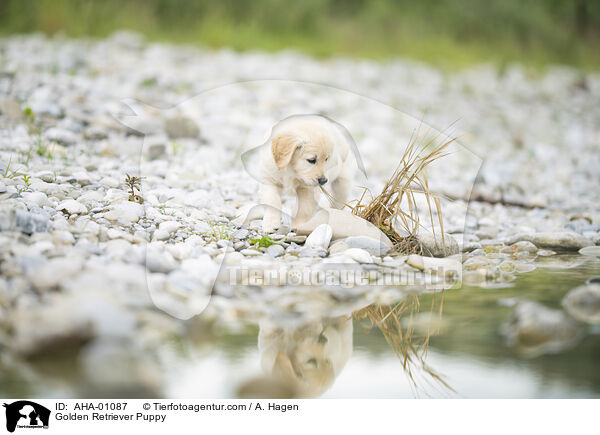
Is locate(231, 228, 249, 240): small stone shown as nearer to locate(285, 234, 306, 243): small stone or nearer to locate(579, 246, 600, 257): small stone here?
locate(285, 234, 306, 243): small stone

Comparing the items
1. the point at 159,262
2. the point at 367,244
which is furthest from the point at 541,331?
the point at 159,262

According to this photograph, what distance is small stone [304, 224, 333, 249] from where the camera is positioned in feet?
8.30

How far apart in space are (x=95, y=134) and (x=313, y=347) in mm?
2562

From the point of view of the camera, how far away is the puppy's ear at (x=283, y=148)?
2.43 m

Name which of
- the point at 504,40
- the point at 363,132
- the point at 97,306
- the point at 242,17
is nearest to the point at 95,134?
the point at 363,132

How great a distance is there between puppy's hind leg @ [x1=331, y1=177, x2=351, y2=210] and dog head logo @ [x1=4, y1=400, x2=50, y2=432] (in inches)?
61.7

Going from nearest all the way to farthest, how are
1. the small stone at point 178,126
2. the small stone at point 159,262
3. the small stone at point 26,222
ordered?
the small stone at point 159,262
the small stone at point 26,222
the small stone at point 178,126

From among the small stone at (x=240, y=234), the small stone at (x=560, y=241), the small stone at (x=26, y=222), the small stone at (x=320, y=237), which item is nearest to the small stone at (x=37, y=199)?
the small stone at (x=26, y=222)

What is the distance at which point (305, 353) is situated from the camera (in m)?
1.79

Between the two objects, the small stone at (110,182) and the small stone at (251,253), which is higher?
the small stone at (110,182)

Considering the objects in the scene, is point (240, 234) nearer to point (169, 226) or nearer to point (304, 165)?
point (169, 226)

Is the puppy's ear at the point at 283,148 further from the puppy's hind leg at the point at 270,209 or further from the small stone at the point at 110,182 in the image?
the small stone at the point at 110,182

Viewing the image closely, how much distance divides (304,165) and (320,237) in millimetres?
322

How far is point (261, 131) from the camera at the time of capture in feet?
Answer: 9.04
